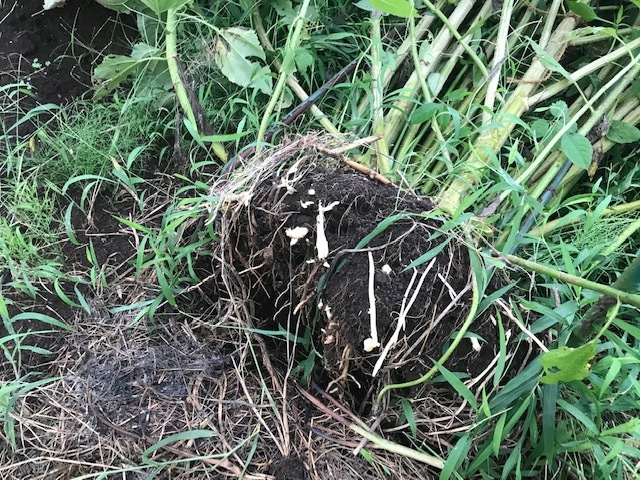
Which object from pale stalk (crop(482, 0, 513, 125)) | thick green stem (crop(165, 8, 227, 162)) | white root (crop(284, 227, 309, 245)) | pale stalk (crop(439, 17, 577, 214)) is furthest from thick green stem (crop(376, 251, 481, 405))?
thick green stem (crop(165, 8, 227, 162))

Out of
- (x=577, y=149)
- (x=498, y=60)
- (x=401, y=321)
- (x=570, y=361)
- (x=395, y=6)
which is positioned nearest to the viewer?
(x=570, y=361)

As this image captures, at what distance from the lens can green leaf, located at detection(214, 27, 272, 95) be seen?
1463mm

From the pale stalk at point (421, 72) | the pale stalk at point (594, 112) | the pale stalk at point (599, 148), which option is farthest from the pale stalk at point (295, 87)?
the pale stalk at point (599, 148)

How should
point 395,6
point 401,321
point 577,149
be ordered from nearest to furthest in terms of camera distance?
point 401,321
point 395,6
point 577,149

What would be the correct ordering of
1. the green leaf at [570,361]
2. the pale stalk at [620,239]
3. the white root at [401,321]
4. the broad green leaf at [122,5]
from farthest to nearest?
the broad green leaf at [122,5]
the pale stalk at [620,239]
the white root at [401,321]
the green leaf at [570,361]

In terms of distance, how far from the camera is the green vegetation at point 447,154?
1088 millimetres

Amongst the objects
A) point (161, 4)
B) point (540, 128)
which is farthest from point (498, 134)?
point (161, 4)

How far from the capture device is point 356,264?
41.8 inches

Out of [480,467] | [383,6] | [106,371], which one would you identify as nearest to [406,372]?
[480,467]

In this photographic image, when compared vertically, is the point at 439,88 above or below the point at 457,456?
above

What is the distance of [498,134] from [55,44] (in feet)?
4.31

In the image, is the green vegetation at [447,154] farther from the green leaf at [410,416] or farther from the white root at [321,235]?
the white root at [321,235]

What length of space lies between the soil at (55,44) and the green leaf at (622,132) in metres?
1.42

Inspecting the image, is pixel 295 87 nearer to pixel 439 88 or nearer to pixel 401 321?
pixel 439 88
